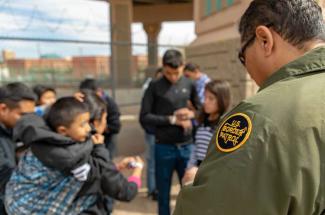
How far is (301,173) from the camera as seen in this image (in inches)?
27.9

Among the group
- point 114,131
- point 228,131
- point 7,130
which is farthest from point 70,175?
point 114,131

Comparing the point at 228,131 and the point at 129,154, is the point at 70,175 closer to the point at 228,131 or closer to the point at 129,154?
the point at 228,131

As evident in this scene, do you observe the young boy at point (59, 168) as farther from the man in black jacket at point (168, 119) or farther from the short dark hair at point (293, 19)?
the man in black jacket at point (168, 119)

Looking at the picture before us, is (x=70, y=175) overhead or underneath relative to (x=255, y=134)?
underneath

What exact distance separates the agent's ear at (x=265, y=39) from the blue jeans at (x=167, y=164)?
2128 mm

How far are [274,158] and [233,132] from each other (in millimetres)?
108

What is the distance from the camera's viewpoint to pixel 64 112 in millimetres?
1710

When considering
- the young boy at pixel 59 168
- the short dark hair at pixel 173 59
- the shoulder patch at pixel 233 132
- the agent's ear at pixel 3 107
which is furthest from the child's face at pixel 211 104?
the shoulder patch at pixel 233 132

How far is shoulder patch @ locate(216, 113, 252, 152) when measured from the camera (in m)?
0.75

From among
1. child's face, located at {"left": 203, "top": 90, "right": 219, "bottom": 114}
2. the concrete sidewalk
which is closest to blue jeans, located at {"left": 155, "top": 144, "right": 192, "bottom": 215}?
child's face, located at {"left": 203, "top": 90, "right": 219, "bottom": 114}

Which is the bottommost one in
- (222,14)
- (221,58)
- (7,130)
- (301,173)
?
(7,130)

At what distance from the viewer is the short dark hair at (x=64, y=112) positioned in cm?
170

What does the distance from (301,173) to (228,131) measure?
181 mm

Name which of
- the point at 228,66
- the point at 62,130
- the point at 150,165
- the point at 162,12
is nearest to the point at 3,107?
the point at 62,130
